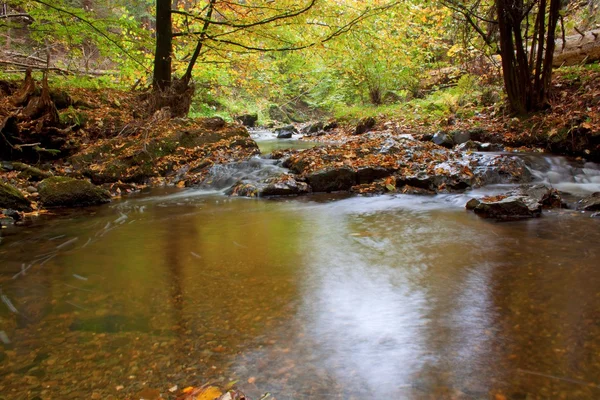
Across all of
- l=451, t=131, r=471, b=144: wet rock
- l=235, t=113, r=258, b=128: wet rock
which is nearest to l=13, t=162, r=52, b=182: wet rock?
l=451, t=131, r=471, b=144: wet rock

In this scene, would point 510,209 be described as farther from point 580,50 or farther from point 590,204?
point 580,50

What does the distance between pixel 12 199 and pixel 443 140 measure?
9.38 meters

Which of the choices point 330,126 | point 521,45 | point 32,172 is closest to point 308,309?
point 32,172

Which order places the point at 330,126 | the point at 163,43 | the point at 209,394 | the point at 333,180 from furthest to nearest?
the point at 330,126
the point at 163,43
the point at 333,180
the point at 209,394

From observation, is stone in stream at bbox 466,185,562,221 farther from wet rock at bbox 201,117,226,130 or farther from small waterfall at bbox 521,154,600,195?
wet rock at bbox 201,117,226,130

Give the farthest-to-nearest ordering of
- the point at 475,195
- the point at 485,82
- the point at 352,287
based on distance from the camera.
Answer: the point at 485,82 < the point at 475,195 < the point at 352,287

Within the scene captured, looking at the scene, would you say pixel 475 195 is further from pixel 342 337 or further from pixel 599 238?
pixel 342 337

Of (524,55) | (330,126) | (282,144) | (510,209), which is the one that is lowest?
(510,209)

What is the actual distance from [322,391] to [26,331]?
6.50 feet

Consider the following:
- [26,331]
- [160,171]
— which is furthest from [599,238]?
[160,171]

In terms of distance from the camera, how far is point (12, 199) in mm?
5996

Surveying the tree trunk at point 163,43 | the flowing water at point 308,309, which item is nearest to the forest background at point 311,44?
the tree trunk at point 163,43

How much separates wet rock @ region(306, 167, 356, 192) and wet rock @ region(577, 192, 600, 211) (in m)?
3.69

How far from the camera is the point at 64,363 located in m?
2.16
